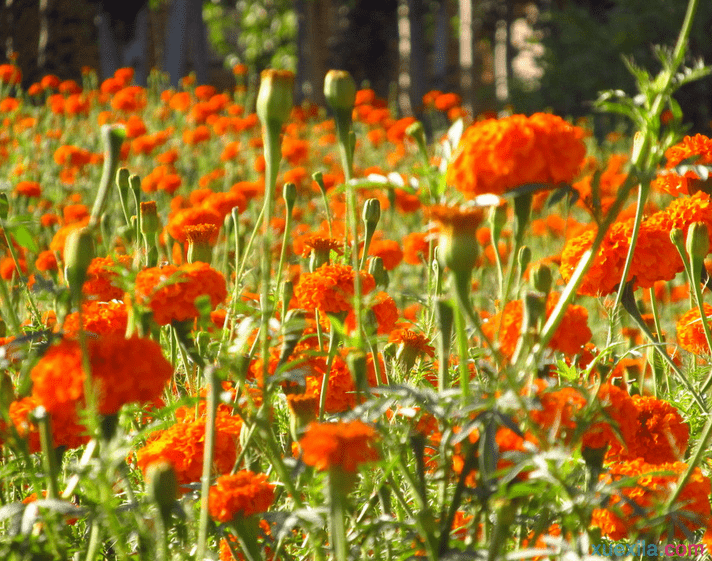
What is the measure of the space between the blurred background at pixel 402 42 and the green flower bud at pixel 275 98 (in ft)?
17.8

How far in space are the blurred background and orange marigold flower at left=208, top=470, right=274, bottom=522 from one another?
18.4 ft

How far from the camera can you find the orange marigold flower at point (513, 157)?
2.72 feet

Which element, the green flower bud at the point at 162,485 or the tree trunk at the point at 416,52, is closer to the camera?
the green flower bud at the point at 162,485

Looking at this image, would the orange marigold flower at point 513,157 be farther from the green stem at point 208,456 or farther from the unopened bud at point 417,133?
the green stem at point 208,456

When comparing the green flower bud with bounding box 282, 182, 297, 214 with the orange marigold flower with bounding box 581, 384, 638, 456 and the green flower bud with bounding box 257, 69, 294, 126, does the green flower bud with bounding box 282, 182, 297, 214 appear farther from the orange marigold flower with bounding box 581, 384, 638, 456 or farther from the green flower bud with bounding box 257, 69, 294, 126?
the orange marigold flower with bounding box 581, 384, 638, 456

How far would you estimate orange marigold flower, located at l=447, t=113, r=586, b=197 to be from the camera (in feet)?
2.72

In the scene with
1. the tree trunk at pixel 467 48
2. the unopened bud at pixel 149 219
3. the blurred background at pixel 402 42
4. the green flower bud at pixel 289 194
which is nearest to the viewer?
the green flower bud at pixel 289 194

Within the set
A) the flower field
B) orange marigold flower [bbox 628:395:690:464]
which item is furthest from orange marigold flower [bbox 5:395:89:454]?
orange marigold flower [bbox 628:395:690:464]

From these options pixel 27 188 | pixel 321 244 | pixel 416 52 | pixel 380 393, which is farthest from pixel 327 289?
pixel 416 52

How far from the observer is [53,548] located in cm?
86

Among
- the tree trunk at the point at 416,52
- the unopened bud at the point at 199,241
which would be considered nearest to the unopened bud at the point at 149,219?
the unopened bud at the point at 199,241

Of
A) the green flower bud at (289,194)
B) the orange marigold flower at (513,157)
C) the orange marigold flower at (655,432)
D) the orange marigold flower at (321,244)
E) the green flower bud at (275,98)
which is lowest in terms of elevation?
the orange marigold flower at (655,432)

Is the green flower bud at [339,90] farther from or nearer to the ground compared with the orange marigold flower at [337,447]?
farther from the ground

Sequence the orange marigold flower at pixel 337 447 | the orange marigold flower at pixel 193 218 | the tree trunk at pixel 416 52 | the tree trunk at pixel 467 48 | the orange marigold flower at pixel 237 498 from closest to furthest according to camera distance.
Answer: the orange marigold flower at pixel 337 447, the orange marigold flower at pixel 237 498, the orange marigold flower at pixel 193 218, the tree trunk at pixel 416 52, the tree trunk at pixel 467 48
